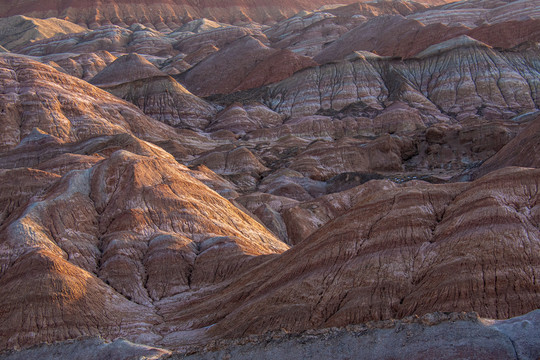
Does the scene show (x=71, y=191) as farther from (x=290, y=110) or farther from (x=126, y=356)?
(x=290, y=110)

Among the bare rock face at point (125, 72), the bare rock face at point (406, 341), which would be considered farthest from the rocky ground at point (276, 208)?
the bare rock face at point (125, 72)


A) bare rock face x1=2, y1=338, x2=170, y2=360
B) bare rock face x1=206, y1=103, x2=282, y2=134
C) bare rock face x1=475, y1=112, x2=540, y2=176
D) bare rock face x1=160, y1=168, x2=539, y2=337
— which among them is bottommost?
bare rock face x1=206, y1=103, x2=282, y2=134

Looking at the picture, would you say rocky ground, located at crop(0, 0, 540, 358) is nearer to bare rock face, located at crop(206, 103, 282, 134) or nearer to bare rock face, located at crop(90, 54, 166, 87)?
bare rock face, located at crop(206, 103, 282, 134)

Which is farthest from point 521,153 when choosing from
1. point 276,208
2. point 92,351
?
point 92,351

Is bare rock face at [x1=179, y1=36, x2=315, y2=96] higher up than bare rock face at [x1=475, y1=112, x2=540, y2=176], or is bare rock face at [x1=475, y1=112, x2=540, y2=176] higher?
bare rock face at [x1=475, y1=112, x2=540, y2=176]

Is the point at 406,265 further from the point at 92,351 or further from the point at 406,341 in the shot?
the point at 92,351

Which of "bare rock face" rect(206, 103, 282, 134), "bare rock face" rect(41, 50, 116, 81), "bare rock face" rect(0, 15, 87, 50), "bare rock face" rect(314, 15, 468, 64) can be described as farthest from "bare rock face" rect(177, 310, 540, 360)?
"bare rock face" rect(0, 15, 87, 50)

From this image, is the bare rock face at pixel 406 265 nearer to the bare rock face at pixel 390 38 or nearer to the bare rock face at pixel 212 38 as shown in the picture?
the bare rock face at pixel 390 38
